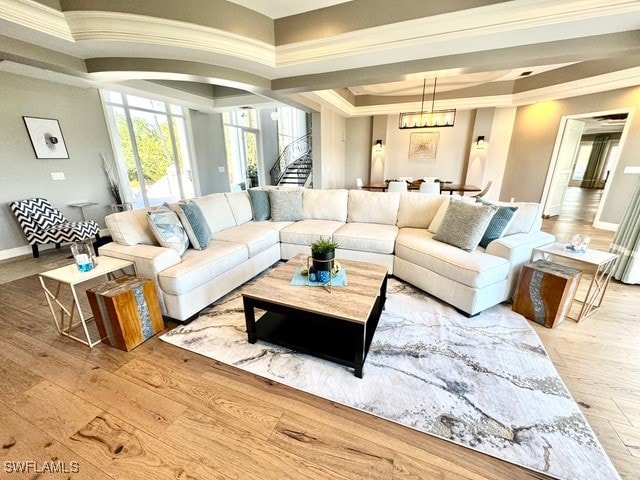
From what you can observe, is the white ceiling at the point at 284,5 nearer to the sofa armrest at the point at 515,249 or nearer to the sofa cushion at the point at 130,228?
the sofa cushion at the point at 130,228

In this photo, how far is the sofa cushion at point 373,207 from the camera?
3.48m

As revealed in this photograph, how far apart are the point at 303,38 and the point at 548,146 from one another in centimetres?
579

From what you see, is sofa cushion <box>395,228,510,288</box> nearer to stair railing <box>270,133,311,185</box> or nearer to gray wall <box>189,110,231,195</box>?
gray wall <box>189,110,231,195</box>

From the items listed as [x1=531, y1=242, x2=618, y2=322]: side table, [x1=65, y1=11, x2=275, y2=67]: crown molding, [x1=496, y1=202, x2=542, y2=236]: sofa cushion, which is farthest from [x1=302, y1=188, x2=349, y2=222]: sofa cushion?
[x1=531, y1=242, x2=618, y2=322]: side table

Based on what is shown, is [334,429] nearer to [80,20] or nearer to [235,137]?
[80,20]

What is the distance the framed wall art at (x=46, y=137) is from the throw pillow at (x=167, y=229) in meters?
3.36

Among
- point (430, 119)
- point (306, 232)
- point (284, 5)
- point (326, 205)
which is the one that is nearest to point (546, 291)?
point (306, 232)

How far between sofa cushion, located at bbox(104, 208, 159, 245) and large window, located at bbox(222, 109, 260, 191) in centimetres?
537

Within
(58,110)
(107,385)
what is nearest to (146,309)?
(107,385)

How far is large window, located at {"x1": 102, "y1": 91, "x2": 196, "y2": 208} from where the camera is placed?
16.8ft

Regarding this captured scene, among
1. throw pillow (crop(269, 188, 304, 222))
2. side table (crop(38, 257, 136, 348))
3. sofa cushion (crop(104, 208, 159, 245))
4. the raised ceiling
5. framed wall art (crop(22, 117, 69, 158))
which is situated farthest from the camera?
framed wall art (crop(22, 117, 69, 158))

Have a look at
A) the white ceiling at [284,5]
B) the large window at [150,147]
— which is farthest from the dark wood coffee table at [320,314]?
the large window at [150,147]

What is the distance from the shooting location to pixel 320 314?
1653 mm

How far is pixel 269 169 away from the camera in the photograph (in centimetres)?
914
